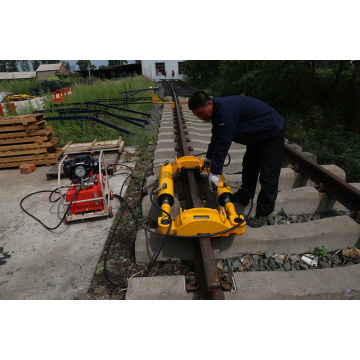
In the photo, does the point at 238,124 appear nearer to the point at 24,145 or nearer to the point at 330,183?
the point at 330,183

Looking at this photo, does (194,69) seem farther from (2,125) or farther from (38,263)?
(38,263)

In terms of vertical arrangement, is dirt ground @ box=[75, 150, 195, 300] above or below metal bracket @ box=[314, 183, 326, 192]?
below

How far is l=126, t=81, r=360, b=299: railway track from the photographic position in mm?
1980

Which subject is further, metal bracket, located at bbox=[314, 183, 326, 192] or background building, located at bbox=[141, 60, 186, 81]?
background building, located at bbox=[141, 60, 186, 81]

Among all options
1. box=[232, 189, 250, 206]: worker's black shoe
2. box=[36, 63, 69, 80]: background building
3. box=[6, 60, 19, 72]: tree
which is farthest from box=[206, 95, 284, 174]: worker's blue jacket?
box=[6, 60, 19, 72]: tree

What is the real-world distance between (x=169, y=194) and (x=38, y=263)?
1.70 meters

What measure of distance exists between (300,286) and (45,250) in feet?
9.32

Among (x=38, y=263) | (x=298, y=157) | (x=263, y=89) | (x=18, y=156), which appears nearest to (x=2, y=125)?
(x=18, y=156)

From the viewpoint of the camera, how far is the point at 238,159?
14.6 feet

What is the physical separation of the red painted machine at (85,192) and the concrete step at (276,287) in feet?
5.43

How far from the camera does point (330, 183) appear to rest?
10.5 feet

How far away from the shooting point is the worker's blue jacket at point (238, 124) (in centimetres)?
247

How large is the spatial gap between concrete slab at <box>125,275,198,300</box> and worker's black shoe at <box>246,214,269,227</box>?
3.96 ft

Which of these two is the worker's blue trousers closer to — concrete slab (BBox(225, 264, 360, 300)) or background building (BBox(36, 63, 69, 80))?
concrete slab (BBox(225, 264, 360, 300))
